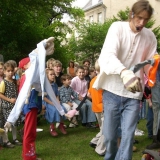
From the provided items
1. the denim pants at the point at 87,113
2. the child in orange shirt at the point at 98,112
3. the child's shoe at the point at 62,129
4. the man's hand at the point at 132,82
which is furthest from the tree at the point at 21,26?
the man's hand at the point at 132,82

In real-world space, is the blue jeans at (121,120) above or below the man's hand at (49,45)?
below

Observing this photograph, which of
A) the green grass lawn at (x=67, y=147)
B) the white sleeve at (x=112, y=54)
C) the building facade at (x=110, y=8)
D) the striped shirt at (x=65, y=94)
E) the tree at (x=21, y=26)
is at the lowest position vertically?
the green grass lawn at (x=67, y=147)

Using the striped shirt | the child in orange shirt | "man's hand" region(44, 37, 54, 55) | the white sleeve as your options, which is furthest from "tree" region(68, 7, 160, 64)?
the white sleeve

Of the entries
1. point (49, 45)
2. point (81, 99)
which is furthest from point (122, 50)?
point (81, 99)

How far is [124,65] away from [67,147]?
2.67 metres

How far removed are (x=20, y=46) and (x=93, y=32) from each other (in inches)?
499

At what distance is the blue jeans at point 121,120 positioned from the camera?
2848mm

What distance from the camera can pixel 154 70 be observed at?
3.01 metres

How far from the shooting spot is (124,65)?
113 inches

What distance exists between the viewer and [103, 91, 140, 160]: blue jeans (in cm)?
285

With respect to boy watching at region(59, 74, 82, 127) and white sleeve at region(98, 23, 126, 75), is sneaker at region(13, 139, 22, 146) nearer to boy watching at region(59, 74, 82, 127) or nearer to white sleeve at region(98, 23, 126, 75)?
boy watching at region(59, 74, 82, 127)

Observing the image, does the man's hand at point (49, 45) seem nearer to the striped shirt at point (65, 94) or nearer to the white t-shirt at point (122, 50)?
the white t-shirt at point (122, 50)

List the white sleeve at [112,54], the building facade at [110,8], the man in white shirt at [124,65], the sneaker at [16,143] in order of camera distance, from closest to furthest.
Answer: the white sleeve at [112,54]
the man in white shirt at [124,65]
the sneaker at [16,143]
the building facade at [110,8]

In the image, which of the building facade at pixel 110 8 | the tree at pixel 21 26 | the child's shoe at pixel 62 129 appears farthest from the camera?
the building facade at pixel 110 8
